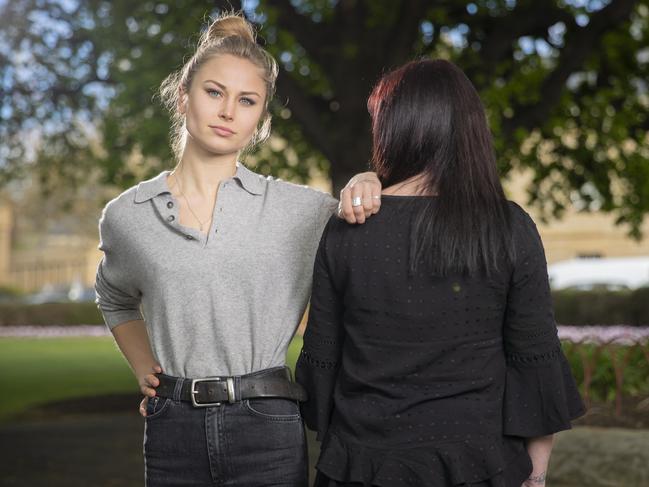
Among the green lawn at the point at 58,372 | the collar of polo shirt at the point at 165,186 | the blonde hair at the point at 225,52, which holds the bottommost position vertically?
the green lawn at the point at 58,372

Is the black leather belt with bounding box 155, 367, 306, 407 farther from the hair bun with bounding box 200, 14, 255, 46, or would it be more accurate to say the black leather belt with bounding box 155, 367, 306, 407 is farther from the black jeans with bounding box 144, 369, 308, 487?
the hair bun with bounding box 200, 14, 255, 46

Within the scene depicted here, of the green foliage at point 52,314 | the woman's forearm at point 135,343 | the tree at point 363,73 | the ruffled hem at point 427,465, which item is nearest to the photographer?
the ruffled hem at point 427,465

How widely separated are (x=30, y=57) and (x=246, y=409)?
42.3 ft

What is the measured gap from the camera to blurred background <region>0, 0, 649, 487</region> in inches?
376

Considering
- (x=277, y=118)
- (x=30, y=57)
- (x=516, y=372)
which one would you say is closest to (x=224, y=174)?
(x=516, y=372)

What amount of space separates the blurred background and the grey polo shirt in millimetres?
4904

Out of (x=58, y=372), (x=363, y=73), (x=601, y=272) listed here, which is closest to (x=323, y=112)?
(x=363, y=73)

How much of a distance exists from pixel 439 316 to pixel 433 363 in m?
0.13

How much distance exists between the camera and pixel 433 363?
9.05ft

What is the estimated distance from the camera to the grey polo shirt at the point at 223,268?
3141 millimetres

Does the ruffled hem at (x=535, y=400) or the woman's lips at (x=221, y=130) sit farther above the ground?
the woman's lips at (x=221, y=130)

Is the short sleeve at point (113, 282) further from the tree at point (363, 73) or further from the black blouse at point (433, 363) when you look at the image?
the tree at point (363, 73)

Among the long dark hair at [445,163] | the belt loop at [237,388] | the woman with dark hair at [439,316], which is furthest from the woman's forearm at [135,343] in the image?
the long dark hair at [445,163]

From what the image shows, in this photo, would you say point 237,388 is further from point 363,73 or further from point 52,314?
point 52,314
